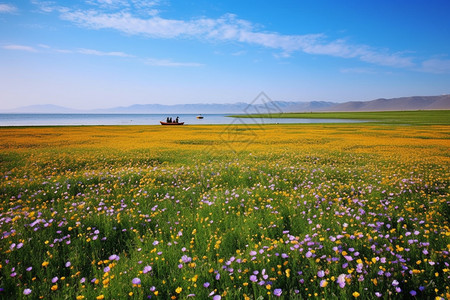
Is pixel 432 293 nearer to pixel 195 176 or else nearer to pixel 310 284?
pixel 310 284

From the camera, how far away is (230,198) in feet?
19.4

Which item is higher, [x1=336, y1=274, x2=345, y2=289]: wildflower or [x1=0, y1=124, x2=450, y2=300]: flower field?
[x1=336, y1=274, x2=345, y2=289]: wildflower

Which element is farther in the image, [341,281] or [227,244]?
[227,244]

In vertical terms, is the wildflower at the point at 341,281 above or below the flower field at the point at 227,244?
above

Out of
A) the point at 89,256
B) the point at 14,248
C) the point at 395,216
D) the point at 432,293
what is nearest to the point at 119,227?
the point at 89,256

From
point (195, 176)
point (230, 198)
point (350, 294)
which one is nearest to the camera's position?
point (350, 294)

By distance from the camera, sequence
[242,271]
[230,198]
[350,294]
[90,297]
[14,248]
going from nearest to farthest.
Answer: [350,294], [90,297], [242,271], [14,248], [230,198]

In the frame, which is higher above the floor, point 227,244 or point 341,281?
point 341,281

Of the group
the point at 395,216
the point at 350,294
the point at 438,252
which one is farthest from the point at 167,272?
the point at 395,216

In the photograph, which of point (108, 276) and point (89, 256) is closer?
point (108, 276)

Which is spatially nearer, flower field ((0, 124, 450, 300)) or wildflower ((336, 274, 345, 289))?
wildflower ((336, 274, 345, 289))

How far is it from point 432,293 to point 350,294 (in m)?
0.91

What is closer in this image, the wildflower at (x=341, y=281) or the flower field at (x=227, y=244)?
the wildflower at (x=341, y=281)

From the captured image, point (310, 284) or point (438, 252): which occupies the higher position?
point (438, 252)
